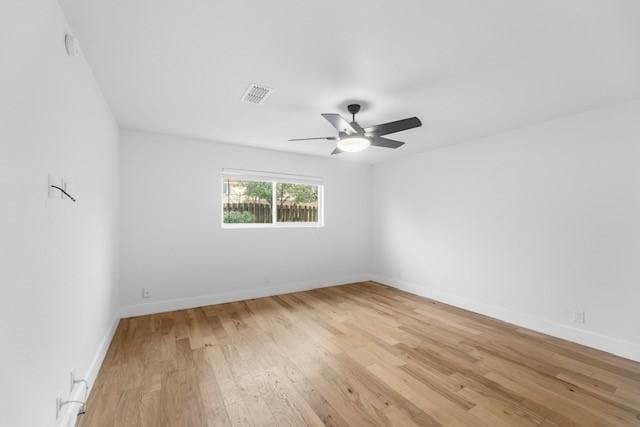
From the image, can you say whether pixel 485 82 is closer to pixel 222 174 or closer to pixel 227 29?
pixel 227 29

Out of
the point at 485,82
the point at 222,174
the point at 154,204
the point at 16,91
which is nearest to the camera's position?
the point at 16,91

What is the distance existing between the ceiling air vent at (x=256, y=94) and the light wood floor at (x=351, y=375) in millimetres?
2361

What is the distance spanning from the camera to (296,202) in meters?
4.70

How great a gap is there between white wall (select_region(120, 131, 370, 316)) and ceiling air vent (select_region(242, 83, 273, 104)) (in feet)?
5.35

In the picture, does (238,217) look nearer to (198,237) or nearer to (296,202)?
(198,237)

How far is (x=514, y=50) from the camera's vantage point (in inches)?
69.3

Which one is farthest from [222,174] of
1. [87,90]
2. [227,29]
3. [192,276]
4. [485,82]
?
[485,82]

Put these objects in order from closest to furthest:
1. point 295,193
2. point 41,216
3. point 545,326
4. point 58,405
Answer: point 41,216 → point 58,405 → point 545,326 → point 295,193

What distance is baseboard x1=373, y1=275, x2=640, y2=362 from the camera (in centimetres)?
246

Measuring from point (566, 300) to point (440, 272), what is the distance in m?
1.47

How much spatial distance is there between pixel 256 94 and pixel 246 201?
84.5 inches

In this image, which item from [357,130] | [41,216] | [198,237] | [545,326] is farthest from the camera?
[198,237]

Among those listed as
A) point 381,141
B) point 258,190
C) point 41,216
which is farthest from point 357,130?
point 258,190

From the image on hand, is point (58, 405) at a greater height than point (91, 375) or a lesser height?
greater
